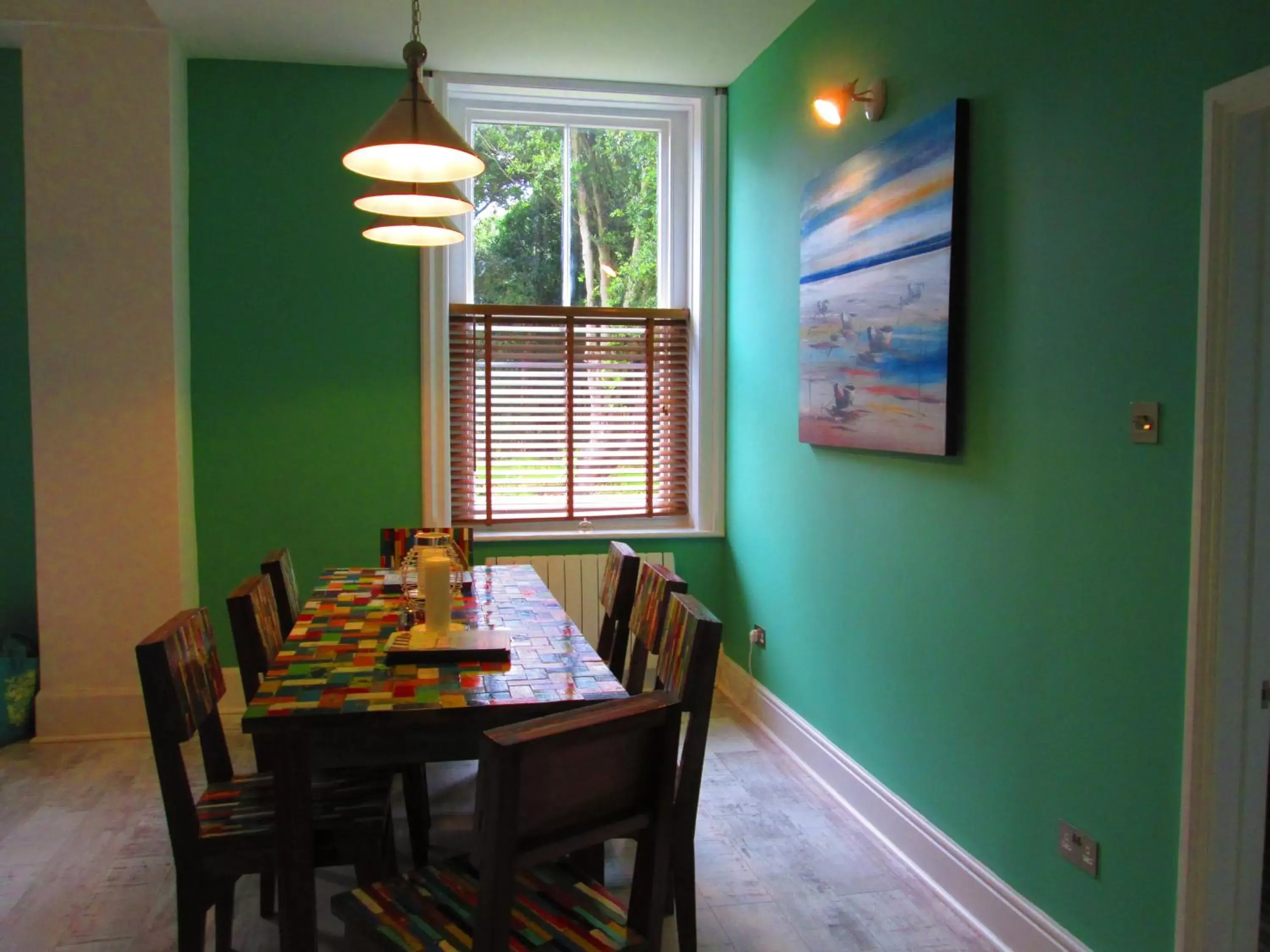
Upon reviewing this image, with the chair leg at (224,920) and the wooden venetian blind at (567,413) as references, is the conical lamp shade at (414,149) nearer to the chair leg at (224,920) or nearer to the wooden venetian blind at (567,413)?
the chair leg at (224,920)

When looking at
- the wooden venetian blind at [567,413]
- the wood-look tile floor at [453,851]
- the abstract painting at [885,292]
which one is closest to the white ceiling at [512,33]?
the abstract painting at [885,292]

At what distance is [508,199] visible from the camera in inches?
184

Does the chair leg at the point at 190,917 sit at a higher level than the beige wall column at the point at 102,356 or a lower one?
lower

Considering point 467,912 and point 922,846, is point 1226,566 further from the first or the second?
point 467,912

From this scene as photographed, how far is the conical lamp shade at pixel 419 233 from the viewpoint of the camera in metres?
2.98

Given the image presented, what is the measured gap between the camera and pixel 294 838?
1.88m

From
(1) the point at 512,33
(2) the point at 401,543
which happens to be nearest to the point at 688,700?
(2) the point at 401,543

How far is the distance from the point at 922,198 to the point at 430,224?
1418mm

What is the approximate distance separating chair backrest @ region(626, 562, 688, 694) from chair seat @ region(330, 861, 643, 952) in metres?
0.72

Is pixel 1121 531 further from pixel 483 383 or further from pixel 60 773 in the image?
pixel 60 773

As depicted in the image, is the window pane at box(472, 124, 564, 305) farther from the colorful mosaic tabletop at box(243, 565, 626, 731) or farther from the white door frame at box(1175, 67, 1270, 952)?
the white door frame at box(1175, 67, 1270, 952)


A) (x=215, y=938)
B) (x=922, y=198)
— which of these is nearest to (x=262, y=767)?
(x=215, y=938)

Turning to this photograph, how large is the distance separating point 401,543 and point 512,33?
2.01m

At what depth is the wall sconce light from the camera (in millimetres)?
3094
